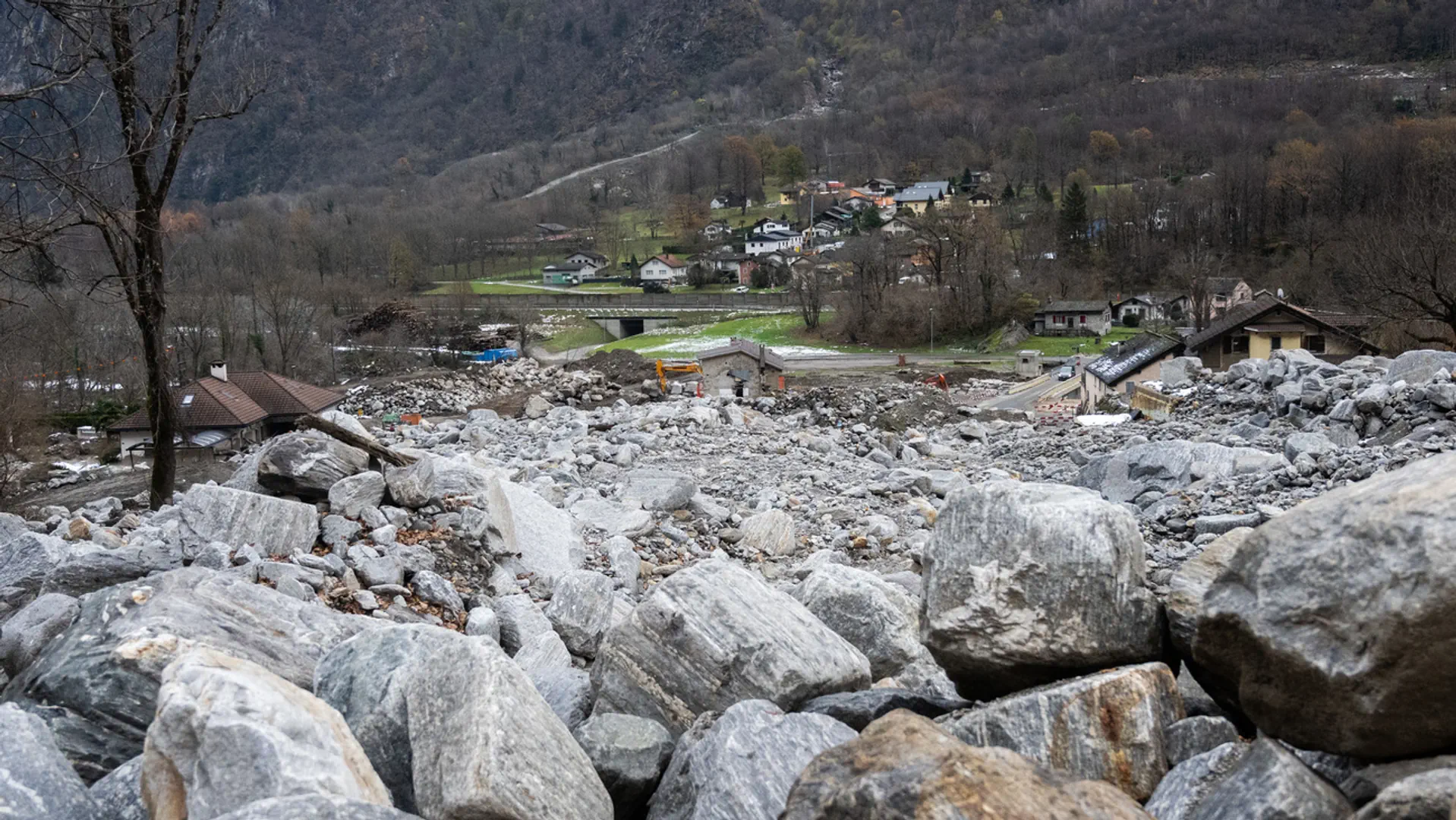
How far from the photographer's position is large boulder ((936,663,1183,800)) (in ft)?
12.5

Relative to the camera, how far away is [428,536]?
358 inches

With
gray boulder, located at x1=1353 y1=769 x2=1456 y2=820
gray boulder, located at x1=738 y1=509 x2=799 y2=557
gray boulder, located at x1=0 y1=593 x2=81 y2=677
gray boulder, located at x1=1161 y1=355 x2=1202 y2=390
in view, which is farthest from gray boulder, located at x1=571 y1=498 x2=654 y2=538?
gray boulder, located at x1=1161 y1=355 x2=1202 y2=390

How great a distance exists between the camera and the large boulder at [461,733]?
3701 mm

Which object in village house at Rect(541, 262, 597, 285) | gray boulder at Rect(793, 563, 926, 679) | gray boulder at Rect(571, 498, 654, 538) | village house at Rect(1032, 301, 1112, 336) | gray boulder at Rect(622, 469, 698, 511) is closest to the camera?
gray boulder at Rect(793, 563, 926, 679)

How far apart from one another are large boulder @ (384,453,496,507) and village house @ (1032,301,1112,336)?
181ft

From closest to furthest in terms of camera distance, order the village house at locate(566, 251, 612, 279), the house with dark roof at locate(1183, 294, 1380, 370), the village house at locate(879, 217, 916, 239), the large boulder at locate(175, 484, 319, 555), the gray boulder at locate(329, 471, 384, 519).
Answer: the large boulder at locate(175, 484, 319, 555)
the gray boulder at locate(329, 471, 384, 519)
the house with dark roof at locate(1183, 294, 1380, 370)
the village house at locate(879, 217, 916, 239)
the village house at locate(566, 251, 612, 279)

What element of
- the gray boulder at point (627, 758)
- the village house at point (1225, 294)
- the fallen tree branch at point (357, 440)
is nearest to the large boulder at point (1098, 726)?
the gray boulder at point (627, 758)

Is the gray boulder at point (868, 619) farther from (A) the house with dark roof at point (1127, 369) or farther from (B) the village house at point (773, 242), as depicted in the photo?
(B) the village house at point (773, 242)

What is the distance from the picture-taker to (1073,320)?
202ft

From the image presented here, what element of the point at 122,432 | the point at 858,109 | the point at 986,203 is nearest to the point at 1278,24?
the point at 858,109

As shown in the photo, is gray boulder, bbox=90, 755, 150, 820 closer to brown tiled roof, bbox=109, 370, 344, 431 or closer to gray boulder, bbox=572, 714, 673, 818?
gray boulder, bbox=572, 714, 673, 818

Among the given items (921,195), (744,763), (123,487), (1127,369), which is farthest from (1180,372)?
(921,195)

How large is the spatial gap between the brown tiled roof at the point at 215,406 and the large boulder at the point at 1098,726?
2710 centimetres

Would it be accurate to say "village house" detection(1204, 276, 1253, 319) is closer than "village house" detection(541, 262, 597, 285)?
Yes
